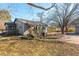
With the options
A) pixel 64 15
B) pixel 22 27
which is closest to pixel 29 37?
pixel 22 27

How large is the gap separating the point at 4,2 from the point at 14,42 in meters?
0.58

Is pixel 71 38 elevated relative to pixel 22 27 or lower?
lower

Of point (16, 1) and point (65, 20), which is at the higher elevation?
point (16, 1)

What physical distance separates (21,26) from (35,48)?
1.20ft

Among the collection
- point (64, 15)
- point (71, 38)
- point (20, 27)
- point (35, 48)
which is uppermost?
point (64, 15)

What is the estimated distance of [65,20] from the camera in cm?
298

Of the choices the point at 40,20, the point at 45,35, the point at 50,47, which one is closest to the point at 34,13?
the point at 40,20

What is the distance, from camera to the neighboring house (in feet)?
9.76

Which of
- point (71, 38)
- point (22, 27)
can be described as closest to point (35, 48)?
point (22, 27)

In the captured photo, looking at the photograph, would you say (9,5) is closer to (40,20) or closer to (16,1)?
(16,1)

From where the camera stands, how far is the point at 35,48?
117 inches

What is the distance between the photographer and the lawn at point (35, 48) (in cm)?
295

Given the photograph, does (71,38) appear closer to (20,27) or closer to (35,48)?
(35,48)

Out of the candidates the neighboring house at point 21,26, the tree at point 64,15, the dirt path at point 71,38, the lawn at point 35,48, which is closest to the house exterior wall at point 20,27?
the neighboring house at point 21,26
